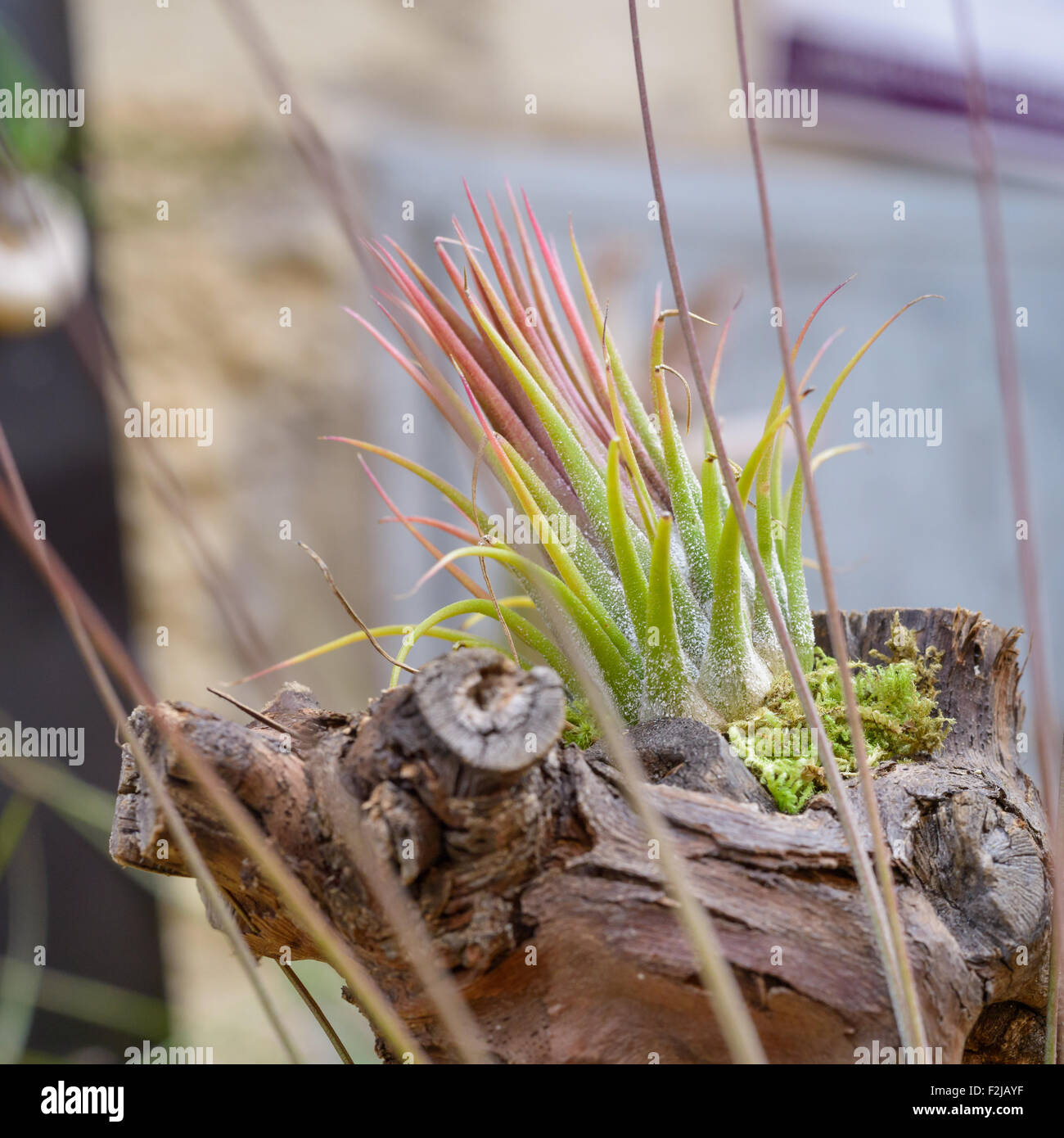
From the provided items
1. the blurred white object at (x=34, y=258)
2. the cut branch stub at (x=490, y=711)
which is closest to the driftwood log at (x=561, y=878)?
the cut branch stub at (x=490, y=711)

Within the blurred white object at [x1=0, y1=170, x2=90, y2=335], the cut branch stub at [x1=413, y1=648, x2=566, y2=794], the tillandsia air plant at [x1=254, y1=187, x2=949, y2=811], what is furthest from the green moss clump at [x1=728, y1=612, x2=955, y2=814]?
the blurred white object at [x1=0, y1=170, x2=90, y2=335]

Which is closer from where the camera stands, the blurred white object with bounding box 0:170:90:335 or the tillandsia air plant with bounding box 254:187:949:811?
the tillandsia air plant with bounding box 254:187:949:811

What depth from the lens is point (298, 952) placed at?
12.1 inches

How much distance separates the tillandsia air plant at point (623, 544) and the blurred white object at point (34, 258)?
0.68 metres

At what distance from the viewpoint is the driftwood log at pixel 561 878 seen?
24 centimetres

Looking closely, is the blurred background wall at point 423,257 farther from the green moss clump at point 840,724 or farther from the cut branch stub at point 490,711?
the cut branch stub at point 490,711

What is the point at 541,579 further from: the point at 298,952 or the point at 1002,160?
the point at 1002,160

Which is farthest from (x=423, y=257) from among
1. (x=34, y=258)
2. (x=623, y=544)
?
(x=623, y=544)

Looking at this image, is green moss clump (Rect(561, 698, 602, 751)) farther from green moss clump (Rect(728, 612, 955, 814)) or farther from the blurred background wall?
the blurred background wall

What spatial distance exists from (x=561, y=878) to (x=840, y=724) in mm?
145

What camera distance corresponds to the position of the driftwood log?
0.24m

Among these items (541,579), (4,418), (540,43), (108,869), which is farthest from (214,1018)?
(540,43)

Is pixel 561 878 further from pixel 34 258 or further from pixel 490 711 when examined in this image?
pixel 34 258

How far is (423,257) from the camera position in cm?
108
